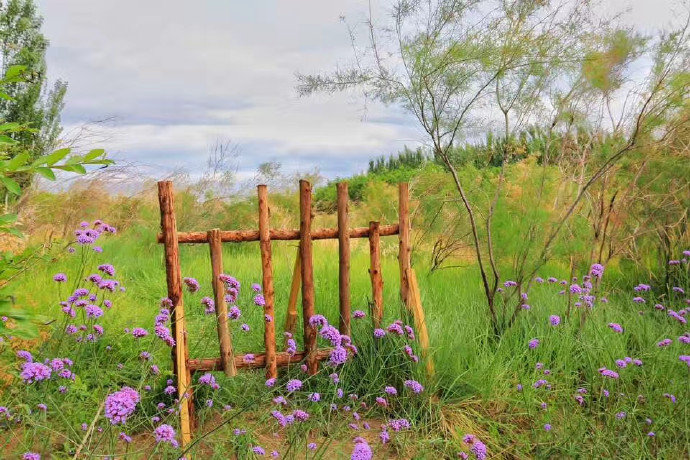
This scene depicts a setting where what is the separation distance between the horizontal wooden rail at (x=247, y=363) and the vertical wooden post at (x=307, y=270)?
0.07 metres

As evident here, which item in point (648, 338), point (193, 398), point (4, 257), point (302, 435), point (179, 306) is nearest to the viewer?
point (4, 257)

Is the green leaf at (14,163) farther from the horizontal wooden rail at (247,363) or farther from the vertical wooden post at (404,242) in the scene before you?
the vertical wooden post at (404,242)

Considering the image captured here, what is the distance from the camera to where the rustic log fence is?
4.26 meters

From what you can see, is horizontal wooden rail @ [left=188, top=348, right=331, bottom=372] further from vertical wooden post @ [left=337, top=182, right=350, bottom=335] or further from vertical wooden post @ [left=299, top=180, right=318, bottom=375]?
vertical wooden post @ [left=337, top=182, right=350, bottom=335]

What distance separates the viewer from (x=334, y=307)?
5.38m

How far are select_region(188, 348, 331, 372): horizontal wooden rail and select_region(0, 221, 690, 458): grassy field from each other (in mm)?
100

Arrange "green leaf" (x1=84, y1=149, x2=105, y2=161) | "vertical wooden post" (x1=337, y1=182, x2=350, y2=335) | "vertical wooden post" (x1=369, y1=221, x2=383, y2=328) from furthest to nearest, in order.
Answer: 1. "vertical wooden post" (x1=369, y1=221, x2=383, y2=328)
2. "vertical wooden post" (x1=337, y1=182, x2=350, y2=335)
3. "green leaf" (x1=84, y1=149, x2=105, y2=161)

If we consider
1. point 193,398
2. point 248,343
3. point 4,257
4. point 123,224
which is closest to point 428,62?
point 248,343

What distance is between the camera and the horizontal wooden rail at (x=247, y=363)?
4.40 metres

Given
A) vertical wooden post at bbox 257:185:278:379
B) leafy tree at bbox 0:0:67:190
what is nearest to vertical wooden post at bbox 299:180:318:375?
vertical wooden post at bbox 257:185:278:379

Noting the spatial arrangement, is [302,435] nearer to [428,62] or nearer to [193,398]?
[193,398]

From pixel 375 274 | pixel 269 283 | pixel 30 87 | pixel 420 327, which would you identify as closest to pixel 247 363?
pixel 269 283

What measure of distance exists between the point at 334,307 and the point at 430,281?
183 cm

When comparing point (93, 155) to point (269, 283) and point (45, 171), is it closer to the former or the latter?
point (45, 171)
